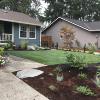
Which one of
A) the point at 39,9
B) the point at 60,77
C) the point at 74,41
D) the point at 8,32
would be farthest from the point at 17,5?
the point at 60,77

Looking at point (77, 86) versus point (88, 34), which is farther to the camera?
point (88, 34)

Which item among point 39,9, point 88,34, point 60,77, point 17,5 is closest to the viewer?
point 60,77

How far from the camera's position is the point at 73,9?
44781 millimetres

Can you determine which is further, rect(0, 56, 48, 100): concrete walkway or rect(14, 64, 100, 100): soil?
rect(14, 64, 100, 100): soil

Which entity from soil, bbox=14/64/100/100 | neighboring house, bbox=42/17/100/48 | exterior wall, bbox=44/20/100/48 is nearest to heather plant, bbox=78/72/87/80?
soil, bbox=14/64/100/100

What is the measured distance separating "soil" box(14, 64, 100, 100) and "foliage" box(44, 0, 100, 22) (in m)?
36.4

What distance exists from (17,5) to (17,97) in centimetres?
3419

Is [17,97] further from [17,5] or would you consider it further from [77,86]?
[17,5]

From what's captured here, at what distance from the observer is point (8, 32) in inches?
766

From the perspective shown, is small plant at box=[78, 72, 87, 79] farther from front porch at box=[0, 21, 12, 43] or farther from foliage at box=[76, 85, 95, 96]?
front porch at box=[0, 21, 12, 43]

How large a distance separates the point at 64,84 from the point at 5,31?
14023 millimetres

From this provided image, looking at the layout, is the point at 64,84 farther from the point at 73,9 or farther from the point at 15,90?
the point at 73,9

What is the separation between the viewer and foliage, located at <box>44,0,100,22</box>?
43688 millimetres

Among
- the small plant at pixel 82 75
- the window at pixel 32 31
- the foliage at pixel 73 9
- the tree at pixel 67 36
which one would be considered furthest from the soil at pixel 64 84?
the foliage at pixel 73 9
